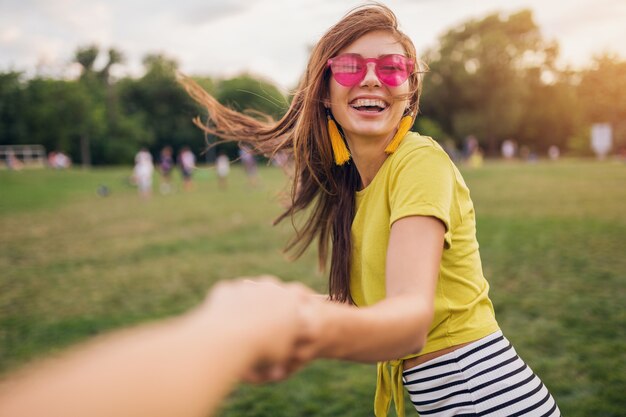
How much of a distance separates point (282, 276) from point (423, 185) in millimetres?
6882

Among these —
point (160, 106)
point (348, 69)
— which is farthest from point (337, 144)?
point (160, 106)

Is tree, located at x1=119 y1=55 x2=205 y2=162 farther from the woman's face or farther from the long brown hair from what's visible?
the woman's face

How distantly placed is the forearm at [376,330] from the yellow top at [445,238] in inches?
15.7

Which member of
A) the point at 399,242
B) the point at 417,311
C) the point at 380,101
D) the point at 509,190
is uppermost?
the point at 380,101

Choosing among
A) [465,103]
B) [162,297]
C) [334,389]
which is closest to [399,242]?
[334,389]

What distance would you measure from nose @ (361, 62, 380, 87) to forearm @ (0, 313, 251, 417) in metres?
1.37

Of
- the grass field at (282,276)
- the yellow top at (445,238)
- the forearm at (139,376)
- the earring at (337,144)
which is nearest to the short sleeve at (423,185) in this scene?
the yellow top at (445,238)

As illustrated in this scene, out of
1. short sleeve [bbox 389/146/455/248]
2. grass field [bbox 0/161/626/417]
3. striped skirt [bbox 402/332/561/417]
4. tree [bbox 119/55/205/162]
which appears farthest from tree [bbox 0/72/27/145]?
striped skirt [bbox 402/332/561/417]

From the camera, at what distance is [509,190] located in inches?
790

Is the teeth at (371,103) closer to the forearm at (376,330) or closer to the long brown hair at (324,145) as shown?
the long brown hair at (324,145)

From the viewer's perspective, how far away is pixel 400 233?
57.9 inches

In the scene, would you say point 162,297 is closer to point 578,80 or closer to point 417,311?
point 417,311

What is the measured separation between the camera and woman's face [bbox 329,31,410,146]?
1.98m

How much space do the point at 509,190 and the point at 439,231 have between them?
20.1m
